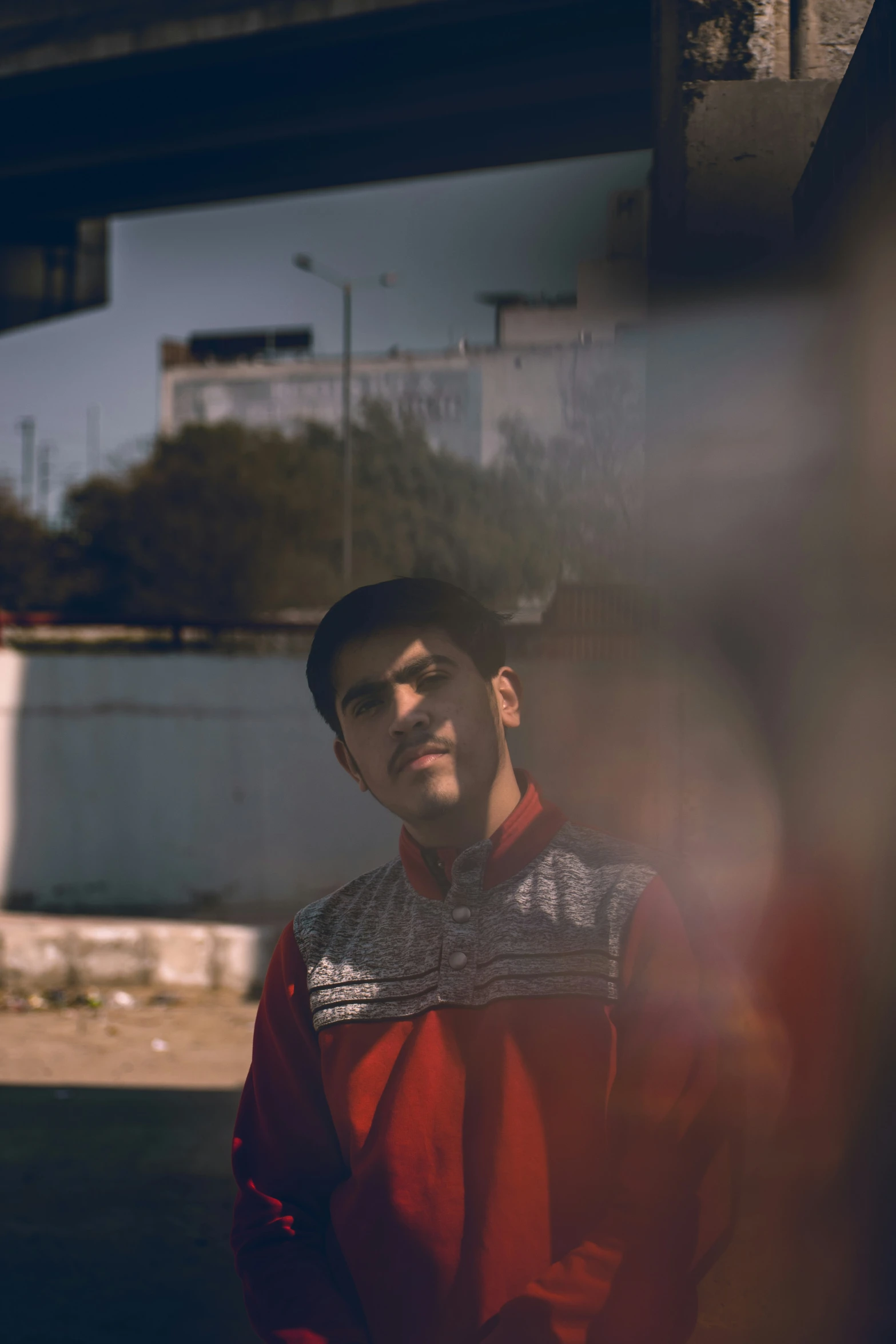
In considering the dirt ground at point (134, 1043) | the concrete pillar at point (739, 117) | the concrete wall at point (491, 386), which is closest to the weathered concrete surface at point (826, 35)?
the concrete pillar at point (739, 117)

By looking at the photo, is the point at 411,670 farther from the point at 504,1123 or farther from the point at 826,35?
the point at 826,35

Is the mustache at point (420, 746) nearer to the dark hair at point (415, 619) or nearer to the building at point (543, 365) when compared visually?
the dark hair at point (415, 619)

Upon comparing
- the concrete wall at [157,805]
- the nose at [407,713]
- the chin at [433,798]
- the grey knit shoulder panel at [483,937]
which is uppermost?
the nose at [407,713]

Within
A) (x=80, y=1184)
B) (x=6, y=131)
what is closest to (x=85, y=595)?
(x=6, y=131)

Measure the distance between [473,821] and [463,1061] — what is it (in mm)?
252

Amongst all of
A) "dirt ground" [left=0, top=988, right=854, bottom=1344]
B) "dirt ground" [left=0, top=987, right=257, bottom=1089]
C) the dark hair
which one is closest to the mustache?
the dark hair

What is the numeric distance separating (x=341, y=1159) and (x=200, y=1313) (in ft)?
6.38

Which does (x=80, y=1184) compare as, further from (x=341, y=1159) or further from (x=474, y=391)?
(x=474, y=391)

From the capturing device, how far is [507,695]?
1.23m

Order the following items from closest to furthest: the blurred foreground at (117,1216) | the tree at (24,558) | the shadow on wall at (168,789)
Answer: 1. the blurred foreground at (117,1216)
2. the shadow on wall at (168,789)
3. the tree at (24,558)

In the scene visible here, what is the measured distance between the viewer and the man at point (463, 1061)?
1074 millimetres

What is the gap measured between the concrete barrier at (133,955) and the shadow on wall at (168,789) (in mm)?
847

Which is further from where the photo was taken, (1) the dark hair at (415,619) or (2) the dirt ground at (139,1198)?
(2) the dirt ground at (139,1198)

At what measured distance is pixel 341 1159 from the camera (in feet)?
3.91
